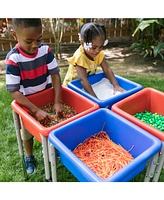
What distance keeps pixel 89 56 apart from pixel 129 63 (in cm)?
245

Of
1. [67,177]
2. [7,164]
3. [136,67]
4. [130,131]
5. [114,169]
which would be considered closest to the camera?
[114,169]

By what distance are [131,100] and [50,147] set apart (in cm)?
69

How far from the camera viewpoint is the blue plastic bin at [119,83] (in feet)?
4.74

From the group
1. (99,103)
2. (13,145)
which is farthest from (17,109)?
(13,145)

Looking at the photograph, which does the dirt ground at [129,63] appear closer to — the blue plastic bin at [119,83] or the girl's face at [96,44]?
the blue plastic bin at [119,83]

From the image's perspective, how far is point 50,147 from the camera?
1.12 meters

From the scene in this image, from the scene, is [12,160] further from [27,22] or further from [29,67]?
[27,22]

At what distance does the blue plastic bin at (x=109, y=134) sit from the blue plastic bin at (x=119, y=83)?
127mm

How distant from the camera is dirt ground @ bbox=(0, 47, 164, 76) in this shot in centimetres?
377

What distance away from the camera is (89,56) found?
1.86m

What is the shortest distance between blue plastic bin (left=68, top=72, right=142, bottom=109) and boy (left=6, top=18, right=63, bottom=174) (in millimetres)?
179

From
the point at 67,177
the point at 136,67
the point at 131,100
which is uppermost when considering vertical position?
the point at 131,100

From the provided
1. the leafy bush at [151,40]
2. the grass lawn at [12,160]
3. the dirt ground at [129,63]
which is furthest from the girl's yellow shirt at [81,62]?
the leafy bush at [151,40]

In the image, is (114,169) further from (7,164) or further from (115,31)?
(115,31)
